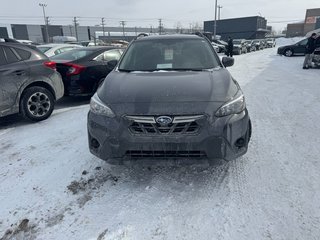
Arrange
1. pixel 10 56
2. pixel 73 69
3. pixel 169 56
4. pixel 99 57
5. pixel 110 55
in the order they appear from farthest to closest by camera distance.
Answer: pixel 110 55 < pixel 99 57 < pixel 73 69 < pixel 10 56 < pixel 169 56

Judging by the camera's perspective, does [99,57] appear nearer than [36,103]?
No

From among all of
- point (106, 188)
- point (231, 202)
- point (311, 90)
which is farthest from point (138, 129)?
point (311, 90)

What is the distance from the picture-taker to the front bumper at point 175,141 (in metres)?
→ 2.62

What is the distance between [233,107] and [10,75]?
4.14 metres

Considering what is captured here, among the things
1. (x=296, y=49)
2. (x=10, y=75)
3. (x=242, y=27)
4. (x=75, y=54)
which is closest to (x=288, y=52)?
(x=296, y=49)

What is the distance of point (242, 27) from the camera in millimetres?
72125

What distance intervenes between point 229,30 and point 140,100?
254 ft


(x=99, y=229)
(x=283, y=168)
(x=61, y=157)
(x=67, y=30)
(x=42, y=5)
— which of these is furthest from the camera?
(x=67, y=30)

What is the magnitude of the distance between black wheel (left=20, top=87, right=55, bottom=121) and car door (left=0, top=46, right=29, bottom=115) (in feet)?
0.68

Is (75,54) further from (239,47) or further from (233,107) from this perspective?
(239,47)

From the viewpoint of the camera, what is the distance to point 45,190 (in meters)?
3.02

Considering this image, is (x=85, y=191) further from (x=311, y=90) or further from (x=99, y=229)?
(x=311, y=90)

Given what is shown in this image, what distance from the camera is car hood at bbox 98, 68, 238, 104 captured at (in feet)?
9.18

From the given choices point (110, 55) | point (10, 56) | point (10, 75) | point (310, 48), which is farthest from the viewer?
point (310, 48)
